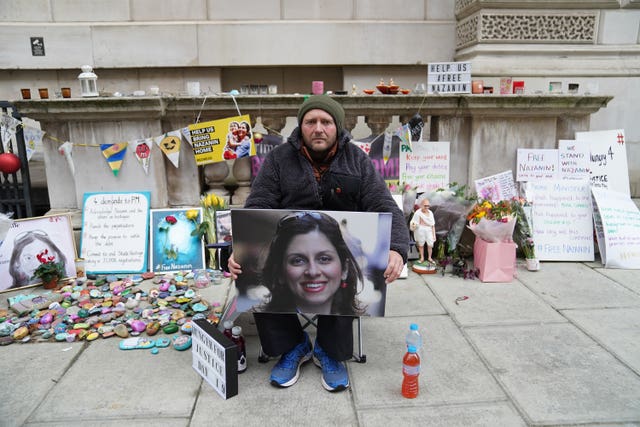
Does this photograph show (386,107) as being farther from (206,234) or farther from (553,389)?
(553,389)

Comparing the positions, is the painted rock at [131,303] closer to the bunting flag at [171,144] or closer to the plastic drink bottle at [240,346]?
the plastic drink bottle at [240,346]

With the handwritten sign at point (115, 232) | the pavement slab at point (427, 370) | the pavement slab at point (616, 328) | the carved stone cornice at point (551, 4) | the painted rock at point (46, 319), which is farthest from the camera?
the carved stone cornice at point (551, 4)

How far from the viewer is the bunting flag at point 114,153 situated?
450cm

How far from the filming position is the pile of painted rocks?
10.8 feet

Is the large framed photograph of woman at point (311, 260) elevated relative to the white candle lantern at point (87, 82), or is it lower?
lower

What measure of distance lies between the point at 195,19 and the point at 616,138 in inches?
252

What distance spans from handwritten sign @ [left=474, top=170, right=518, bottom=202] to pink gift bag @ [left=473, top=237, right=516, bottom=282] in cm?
75

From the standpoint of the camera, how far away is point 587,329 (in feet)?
10.9

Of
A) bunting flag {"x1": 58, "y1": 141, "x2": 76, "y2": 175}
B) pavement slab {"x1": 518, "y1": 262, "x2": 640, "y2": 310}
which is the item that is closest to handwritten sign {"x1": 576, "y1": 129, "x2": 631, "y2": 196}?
pavement slab {"x1": 518, "y1": 262, "x2": 640, "y2": 310}

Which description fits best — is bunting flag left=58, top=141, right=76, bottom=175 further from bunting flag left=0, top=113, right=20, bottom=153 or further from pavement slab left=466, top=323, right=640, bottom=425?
pavement slab left=466, top=323, right=640, bottom=425

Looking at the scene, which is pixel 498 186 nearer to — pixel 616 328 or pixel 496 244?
pixel 496 244

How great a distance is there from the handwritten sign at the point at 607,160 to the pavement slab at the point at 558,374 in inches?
86.1

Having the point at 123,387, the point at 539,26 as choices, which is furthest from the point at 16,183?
the point at 539,26

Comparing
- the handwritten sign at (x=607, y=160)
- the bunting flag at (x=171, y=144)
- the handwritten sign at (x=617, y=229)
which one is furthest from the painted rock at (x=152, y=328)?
the handwritten sign at (x=607, y=160)
